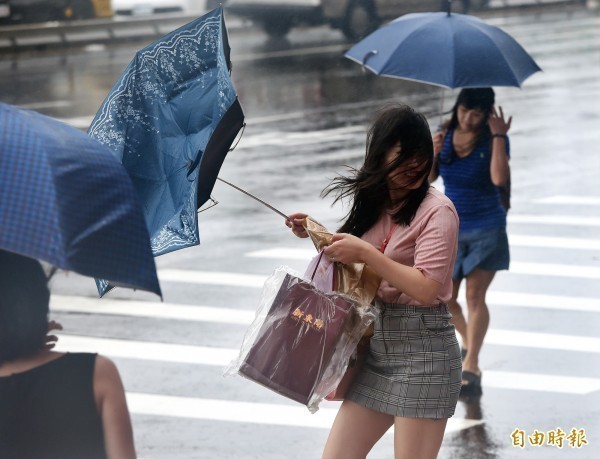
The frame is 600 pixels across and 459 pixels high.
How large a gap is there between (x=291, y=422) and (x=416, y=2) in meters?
22.8

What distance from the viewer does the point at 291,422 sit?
22.9ft

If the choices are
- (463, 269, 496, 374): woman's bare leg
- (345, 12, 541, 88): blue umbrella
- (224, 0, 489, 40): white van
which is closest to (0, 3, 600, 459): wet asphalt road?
(463, 269, 496, 374): woman's bare leg

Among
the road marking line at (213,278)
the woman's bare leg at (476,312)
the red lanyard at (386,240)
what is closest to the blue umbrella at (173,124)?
the red lanyard at (386,240)

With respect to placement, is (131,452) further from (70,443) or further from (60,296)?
(60,296)

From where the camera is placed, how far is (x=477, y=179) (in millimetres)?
7090

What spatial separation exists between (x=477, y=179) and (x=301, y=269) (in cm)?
342

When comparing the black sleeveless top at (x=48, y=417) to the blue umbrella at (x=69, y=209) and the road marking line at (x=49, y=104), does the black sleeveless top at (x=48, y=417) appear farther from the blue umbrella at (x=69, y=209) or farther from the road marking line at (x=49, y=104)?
the road marking line at (x=49, y=104)

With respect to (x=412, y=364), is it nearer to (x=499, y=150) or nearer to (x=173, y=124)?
(x=173, y=124)

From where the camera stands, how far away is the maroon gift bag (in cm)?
407

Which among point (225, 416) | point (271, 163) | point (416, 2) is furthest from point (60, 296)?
point (416, 2)

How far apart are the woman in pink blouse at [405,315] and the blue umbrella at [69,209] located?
1.32 m

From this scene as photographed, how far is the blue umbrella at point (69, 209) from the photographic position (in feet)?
9.25

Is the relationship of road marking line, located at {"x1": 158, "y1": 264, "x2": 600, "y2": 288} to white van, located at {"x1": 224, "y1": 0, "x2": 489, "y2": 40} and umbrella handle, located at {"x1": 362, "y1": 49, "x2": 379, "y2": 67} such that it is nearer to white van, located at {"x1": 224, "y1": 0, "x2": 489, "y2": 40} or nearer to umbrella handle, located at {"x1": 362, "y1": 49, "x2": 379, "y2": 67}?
umbrella handle, located at {"x1": 362, "y1": 49, "x2": 379, "y2": 67}

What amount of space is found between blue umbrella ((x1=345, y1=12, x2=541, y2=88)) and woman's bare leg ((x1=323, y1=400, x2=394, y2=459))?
9.12 feet
